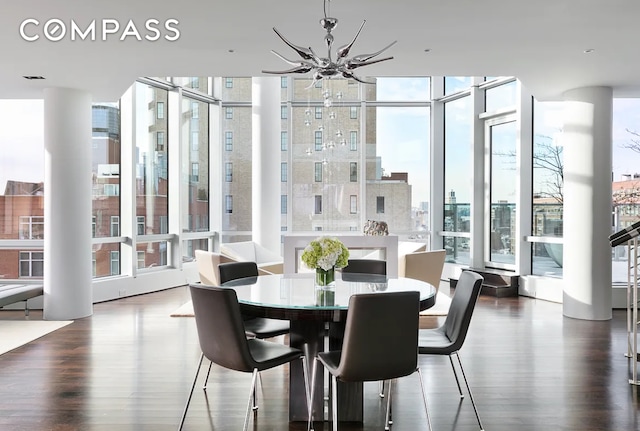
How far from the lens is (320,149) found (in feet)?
32.2

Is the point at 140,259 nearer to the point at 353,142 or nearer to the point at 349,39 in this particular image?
the point at 353,142

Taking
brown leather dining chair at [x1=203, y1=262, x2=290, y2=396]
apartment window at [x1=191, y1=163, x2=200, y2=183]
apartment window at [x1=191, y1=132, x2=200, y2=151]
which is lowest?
brown leather dining chair at [x1=203, y1=262, x2=290, y2=396]

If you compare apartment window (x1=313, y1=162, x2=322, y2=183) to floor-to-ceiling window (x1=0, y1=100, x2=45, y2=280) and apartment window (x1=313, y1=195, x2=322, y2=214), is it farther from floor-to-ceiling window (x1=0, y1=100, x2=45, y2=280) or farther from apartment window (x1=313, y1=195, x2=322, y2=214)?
floor-to-ceiling window (x1=0, y1=100, x2=45, y2=280)

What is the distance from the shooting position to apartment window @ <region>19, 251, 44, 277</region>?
23.7ft

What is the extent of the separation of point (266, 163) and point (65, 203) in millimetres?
3563

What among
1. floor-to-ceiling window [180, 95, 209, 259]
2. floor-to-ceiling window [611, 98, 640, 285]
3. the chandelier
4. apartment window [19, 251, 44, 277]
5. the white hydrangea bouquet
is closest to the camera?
the white hydrangea bouquet

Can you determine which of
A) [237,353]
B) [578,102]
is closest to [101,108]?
[237,353]

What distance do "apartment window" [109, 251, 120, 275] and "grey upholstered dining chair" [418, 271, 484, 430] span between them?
5.57m

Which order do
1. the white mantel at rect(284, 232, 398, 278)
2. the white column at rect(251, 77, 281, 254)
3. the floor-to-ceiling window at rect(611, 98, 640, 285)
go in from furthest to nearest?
the white column at rect(251, 77, 281, 254)
the floor-to-ceiling window at rect(611, 98, 640, 285)
the white mantel at rect(284, 232, 398, 278)

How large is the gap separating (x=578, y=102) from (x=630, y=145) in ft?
4.95

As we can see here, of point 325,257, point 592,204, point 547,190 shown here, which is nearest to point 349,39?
point 325,257

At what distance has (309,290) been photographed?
3.36 metres

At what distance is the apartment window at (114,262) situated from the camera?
7.64 metres

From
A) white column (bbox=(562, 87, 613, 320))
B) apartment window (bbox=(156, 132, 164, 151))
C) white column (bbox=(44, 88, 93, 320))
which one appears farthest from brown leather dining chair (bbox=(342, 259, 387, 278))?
apartment window (bbox=(156, 132, 164, 151))
